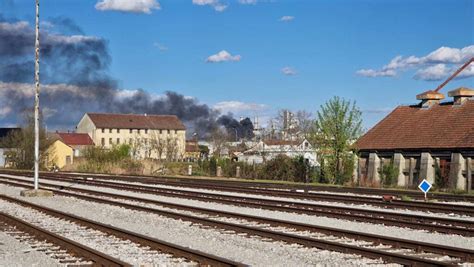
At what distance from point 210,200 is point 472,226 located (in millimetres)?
12009

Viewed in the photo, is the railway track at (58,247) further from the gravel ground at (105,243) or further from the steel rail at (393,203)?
the steel rail at (393,203)

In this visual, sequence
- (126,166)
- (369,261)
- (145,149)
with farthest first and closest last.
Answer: (145,149) < (126,166) < (369,261)

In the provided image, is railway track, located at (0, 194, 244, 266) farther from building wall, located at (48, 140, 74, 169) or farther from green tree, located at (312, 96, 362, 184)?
building wall, located at (48, 140, 74, 169)

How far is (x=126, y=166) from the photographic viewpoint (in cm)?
7038

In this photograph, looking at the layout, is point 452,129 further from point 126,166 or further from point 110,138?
point 110,138

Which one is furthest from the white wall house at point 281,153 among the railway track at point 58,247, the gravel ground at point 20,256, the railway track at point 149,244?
the gravel ground at point 20,256

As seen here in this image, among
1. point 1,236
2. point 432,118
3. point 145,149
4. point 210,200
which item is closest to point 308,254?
point 1,236

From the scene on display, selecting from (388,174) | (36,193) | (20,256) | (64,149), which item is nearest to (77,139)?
(64,149)

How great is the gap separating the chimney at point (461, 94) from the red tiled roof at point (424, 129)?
398mm

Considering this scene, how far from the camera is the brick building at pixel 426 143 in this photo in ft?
135

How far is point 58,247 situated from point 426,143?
34.6 m

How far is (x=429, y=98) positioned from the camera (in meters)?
50.9

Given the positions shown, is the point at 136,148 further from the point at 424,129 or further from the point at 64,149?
the point at 424,129

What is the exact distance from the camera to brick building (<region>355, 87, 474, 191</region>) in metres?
41.1
